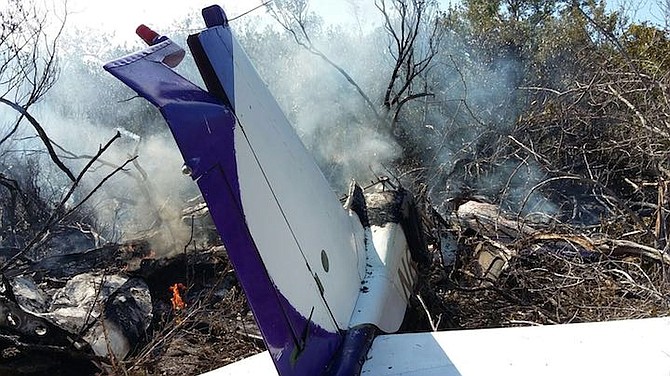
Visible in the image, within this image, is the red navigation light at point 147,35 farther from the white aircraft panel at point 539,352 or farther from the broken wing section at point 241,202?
the white aircraft panel at point 539,352

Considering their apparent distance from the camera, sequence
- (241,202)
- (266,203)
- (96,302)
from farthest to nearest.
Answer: (96,302) < (266,203) < (241,202)

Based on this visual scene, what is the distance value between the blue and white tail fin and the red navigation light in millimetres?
108

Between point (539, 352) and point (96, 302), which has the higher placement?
point (539, 352)

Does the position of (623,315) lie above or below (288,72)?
below

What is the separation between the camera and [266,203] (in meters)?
2.01

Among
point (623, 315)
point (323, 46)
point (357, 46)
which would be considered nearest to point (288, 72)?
point (323, 46)

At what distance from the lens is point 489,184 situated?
10.1m

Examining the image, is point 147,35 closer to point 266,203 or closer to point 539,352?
point 266,203

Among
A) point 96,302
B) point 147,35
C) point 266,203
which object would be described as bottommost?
point 96,302

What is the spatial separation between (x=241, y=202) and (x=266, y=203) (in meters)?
0.20

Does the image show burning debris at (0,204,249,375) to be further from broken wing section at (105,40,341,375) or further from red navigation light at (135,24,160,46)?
red navigation light at (135,24,160,46)

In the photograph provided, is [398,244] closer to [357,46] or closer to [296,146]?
[296,146]

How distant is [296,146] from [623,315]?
2257mm

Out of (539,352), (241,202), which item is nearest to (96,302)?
(241,202)
